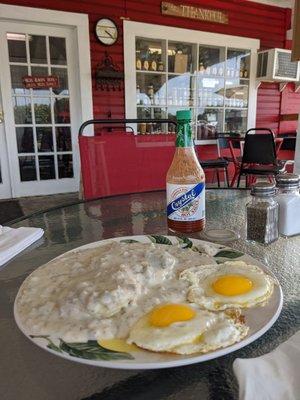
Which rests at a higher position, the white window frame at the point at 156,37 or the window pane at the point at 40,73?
the white window frame at the point at 156,37

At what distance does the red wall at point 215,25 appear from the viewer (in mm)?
3922

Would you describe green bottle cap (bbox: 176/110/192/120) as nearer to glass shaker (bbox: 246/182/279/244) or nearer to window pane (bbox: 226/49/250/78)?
glass shaker (bbox: 246/182/279/244)

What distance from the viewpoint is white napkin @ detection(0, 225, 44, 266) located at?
0.74m

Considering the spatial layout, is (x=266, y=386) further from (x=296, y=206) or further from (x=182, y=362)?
(x=296, y=206)

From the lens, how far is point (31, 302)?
0.49 m

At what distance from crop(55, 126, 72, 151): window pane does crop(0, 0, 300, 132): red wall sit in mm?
443

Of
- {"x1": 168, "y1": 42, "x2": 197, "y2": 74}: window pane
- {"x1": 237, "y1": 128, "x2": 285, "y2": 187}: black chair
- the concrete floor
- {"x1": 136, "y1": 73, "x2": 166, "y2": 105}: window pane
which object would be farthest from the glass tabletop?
{"x1": 168, "y1": 42, "x2": 197, "y2": 74}: window pane

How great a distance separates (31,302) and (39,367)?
0.40 ft

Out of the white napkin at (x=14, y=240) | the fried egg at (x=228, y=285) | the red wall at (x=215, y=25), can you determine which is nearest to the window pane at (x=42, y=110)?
the red wall at (x=215, y=25)

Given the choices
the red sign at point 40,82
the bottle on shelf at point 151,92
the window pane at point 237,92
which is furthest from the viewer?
the window pane at point 237,92

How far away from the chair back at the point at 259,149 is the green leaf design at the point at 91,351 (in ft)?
Answer: 12.0

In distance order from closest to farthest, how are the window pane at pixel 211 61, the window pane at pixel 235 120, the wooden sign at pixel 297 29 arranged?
the wooden sign at pixel 297 29, the window pane at pixel 211 61, the window pane at pixel 235 120

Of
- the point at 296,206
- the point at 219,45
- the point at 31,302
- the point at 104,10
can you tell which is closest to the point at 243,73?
the point at 219,45

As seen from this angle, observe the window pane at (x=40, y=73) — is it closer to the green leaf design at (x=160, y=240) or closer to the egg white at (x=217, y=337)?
the green leaf design at (x=160, y=240)
